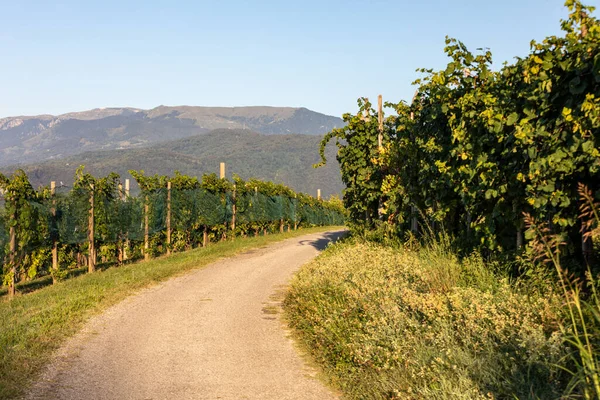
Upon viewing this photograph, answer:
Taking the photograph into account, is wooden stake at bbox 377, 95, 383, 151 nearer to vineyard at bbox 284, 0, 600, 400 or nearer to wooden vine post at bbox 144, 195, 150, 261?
vineyard at bbox 284, 0, 600, 400

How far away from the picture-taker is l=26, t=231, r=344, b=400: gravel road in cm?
629

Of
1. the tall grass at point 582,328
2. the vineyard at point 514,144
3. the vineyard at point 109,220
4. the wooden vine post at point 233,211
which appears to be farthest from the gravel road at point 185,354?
the wooden vine post at point 233,211

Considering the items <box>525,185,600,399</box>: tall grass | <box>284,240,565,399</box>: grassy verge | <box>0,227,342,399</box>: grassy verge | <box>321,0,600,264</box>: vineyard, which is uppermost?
<box>321,0,600,264</box>: vineyard

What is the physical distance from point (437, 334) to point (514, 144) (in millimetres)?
3057

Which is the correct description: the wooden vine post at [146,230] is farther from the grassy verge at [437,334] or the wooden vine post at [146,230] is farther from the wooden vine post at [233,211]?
the grassy verge at [437,334]

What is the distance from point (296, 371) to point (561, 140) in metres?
4.34

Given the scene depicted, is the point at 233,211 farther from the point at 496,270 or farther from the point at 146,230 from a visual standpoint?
the point at 496,270

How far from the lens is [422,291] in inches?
321

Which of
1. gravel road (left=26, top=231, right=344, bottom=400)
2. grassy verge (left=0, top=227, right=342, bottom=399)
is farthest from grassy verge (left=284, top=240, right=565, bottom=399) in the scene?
grassy verge (left=0, top=227, right=342, bottom=399)

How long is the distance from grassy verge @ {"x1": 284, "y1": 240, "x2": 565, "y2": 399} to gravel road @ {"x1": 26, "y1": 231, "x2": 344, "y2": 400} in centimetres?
52

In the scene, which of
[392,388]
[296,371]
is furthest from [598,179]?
[296,371]

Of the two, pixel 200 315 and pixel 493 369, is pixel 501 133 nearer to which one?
pixel 493 369

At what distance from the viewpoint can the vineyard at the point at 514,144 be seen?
21.0ft

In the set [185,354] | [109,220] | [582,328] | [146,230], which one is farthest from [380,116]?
[582,328]
